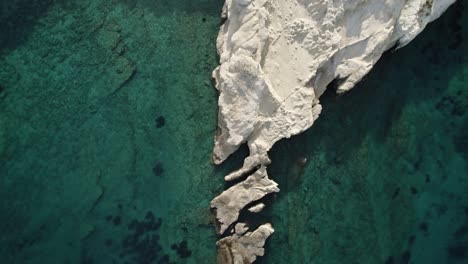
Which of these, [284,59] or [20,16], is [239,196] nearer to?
[284,59]

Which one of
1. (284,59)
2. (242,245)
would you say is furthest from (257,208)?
(284,59)

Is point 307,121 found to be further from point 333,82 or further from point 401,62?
point 401,62

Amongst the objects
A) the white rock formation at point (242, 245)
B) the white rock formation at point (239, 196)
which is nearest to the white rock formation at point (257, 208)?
the white rock formation at point (239, 196)

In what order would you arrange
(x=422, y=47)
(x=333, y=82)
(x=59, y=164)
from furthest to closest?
(x=422, y=47) < (x=333, y=82) < (x=59, y=164)

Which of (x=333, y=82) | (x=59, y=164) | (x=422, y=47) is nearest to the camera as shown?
(x=59, y=164)

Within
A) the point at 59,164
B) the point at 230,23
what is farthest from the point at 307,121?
the point at 59,164

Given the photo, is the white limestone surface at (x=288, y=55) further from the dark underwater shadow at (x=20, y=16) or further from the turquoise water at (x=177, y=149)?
the dark underwater shadow at (x=20, y=16)

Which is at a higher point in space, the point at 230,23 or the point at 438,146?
the point at 230,23
